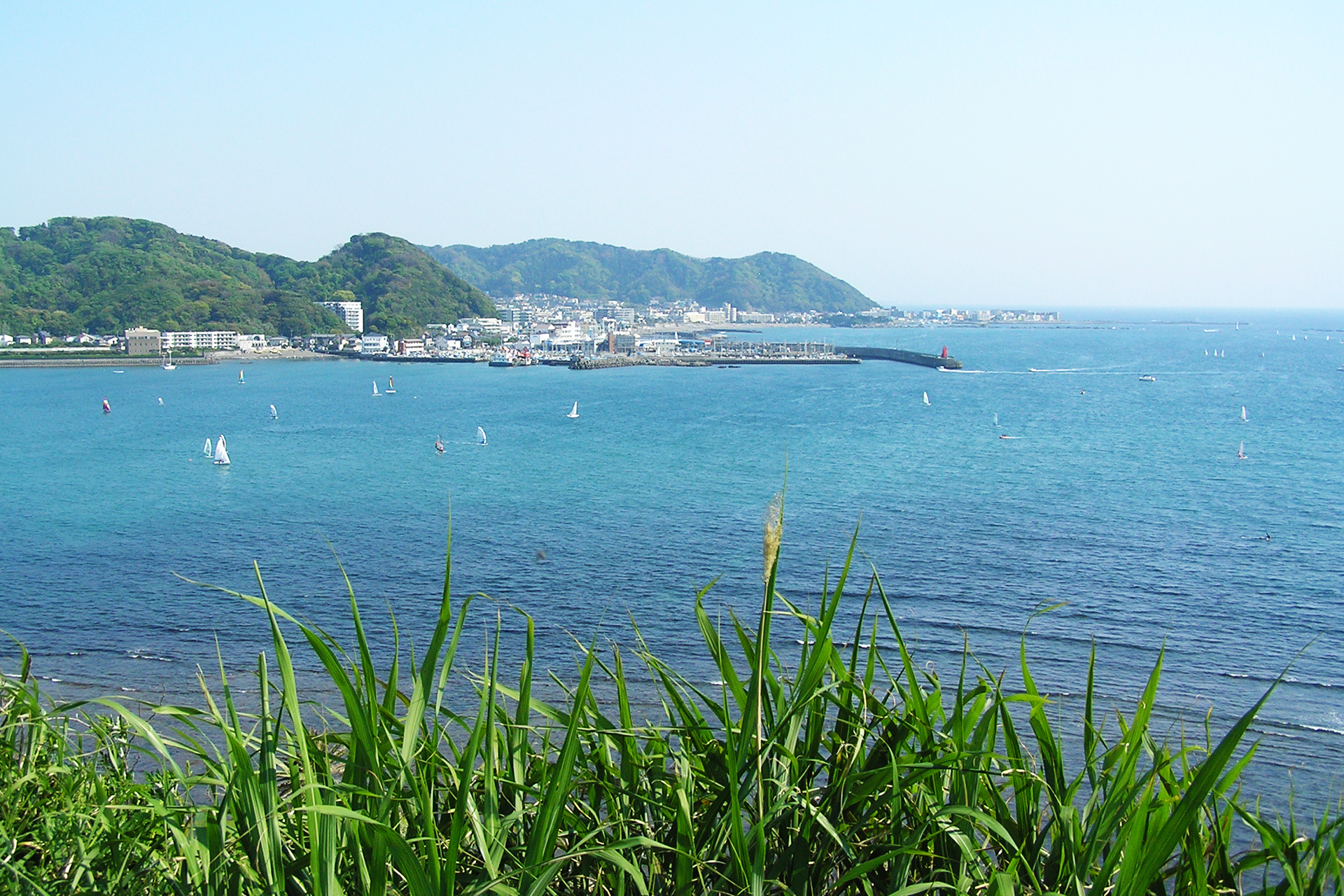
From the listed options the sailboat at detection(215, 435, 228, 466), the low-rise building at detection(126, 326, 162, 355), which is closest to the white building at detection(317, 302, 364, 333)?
the low-rise building at detection(126, 326, 162, 355)

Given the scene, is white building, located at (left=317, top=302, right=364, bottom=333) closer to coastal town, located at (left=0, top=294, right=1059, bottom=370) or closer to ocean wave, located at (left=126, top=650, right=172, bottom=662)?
coastal town, located at (left=0, top=294, right=1059, bottom=370)

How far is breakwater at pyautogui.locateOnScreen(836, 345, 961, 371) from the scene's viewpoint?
5212 cm

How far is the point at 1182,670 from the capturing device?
10.2m

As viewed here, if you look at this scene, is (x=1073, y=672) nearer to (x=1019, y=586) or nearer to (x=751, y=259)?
(x=1019, y=586)

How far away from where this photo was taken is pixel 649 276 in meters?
151

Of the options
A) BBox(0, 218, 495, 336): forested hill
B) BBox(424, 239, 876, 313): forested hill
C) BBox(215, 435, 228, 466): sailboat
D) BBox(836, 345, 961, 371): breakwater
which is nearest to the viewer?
BBox(215, 435, 228, 466): sailboat

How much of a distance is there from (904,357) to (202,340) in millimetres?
39121

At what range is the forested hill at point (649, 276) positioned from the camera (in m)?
139

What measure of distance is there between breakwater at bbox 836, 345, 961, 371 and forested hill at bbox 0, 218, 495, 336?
28.6 m

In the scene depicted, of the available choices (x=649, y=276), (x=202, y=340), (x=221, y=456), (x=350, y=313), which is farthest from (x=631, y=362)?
(x=649, y=276)

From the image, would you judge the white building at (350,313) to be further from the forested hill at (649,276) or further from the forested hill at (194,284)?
the forested hill at (649,276)

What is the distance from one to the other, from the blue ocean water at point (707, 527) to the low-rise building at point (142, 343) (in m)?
21.2

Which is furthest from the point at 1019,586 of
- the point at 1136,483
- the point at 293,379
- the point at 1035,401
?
the point at 293,379

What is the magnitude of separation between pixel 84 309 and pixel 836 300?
9653 cm
